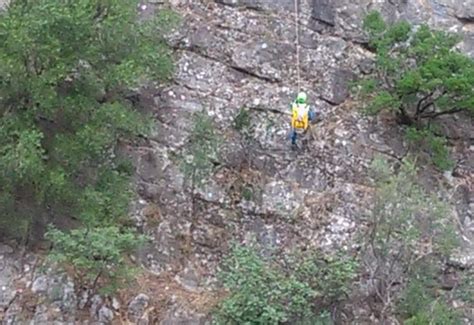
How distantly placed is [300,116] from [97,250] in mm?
3248

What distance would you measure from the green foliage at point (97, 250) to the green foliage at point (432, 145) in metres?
3.98

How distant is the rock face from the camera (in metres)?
9.80

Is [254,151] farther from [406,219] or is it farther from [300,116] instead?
[406,219]

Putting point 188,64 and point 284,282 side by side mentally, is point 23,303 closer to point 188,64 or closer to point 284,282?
point 284,282

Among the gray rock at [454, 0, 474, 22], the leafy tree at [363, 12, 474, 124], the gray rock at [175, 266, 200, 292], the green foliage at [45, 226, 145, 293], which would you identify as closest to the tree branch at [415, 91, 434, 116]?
the leafy tree at [363, 12, 474, 124]

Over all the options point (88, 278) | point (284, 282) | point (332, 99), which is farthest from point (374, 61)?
point (88, 278)

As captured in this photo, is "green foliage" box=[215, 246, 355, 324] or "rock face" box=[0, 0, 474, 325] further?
"rock face" box=[0, 0, 474, 325]

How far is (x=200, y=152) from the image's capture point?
10.2 m

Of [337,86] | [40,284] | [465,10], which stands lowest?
[40,284]

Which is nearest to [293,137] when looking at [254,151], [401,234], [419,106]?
[254,151]

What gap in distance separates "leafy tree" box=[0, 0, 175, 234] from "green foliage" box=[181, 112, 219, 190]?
0.75 meters

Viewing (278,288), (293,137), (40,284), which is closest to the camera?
(278,288)

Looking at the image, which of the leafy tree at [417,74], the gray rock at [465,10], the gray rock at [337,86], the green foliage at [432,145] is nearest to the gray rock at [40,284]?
the gray rock at [337,86]

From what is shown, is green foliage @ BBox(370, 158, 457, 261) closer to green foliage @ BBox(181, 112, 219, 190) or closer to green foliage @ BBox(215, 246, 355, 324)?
green foliage @ BBox(215, 246, 355, 324)
